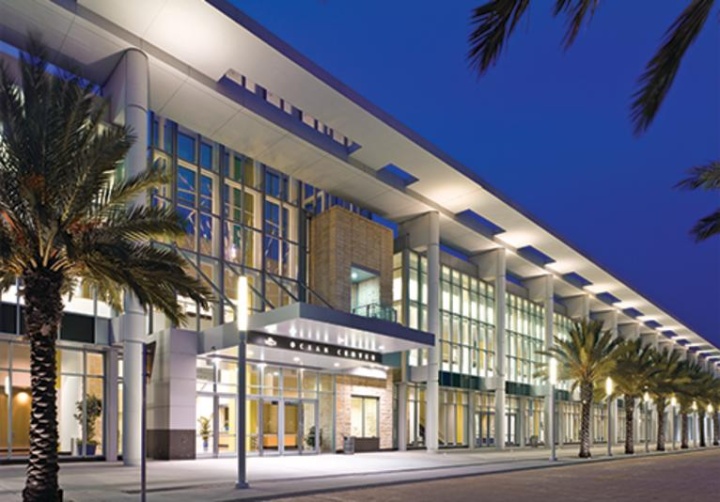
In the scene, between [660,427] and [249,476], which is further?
[660,427]

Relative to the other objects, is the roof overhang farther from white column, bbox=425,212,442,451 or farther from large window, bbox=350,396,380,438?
large window, bbox=350,396,380,438

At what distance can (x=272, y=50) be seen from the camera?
29031 millimetres

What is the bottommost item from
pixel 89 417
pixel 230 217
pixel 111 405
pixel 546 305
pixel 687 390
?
pixel 687 390

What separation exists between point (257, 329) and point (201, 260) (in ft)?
20.0

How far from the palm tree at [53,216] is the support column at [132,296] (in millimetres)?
10722

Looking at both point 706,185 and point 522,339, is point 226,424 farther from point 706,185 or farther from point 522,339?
point 522,339

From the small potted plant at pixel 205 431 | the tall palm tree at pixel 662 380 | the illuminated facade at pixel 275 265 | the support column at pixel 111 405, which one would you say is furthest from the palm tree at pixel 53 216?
the tall palm tree at pixel 662 380

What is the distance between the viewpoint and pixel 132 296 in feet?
85.9

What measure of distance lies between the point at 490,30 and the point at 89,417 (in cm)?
2682

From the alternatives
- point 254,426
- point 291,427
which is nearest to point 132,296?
point 254,426

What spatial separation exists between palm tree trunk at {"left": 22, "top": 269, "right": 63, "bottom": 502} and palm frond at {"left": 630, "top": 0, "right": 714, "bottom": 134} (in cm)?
1271

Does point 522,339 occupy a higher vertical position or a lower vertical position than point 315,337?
lower

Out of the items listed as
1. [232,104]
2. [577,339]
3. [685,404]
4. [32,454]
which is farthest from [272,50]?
[685,404]

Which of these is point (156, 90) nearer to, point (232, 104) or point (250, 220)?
point (232, 104)
